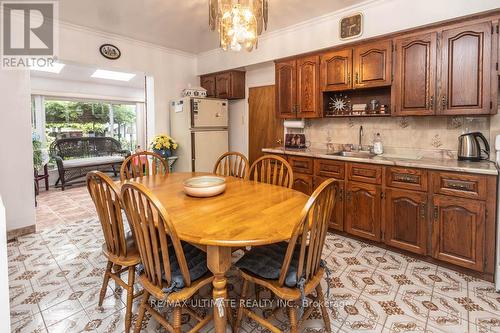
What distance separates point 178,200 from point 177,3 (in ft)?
7.83

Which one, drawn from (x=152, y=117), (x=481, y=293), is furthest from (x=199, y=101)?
(x=481, y=293)

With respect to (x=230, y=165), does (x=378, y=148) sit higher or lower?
higher

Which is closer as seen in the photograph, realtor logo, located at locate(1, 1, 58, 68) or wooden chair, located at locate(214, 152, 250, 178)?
wooden chair, located at locate(214, 152, 250, 178)

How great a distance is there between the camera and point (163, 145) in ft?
14.4

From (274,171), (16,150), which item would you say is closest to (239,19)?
(274,171)

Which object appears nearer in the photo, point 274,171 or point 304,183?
point 274,171

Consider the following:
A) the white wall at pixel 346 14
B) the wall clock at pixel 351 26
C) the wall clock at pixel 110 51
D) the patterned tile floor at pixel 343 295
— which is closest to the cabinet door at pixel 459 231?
the patterned tile floor at pixel 343 295

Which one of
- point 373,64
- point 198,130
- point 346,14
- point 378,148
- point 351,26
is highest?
point 346,14

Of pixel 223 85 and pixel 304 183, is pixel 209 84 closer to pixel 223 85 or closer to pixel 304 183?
pixel 223 85

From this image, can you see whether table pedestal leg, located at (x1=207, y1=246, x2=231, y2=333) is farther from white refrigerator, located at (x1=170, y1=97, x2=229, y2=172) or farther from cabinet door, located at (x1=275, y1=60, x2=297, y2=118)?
white refrigerator, located at (x1=170, y1=97, x2=229, y2=172)

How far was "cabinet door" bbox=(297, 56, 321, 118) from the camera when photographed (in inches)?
137

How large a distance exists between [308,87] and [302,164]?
0.96 m

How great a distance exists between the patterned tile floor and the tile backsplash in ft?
3.74

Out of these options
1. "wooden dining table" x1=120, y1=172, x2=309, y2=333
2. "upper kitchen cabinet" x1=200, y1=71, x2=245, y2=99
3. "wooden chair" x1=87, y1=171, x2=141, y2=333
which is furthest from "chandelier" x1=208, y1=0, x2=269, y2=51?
"upper kitchen cabinet" x1=200, y1=71, x2=245, y2=99
